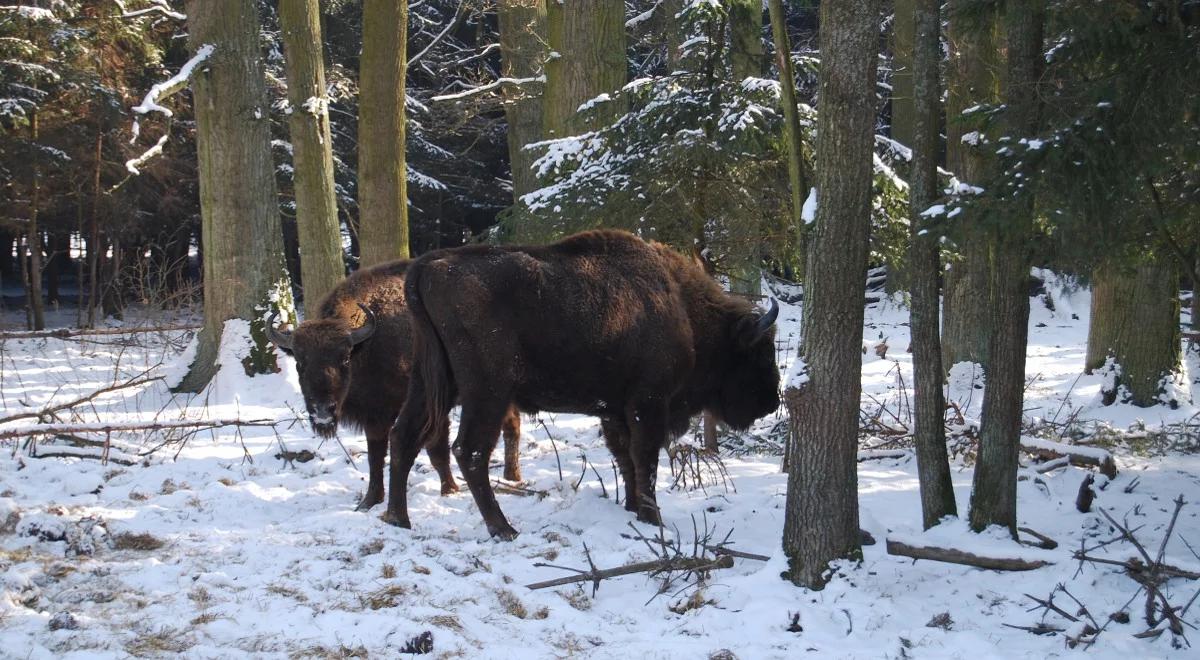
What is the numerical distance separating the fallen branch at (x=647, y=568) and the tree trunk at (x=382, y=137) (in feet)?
27.0

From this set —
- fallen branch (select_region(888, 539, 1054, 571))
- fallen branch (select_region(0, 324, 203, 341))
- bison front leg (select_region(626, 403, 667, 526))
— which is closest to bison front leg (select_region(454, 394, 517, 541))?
bison front leg (select_region(626, 403, 667, 526))

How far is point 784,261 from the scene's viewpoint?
959 cm

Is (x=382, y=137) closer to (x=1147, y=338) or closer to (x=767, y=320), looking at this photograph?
(x=767, y=320)

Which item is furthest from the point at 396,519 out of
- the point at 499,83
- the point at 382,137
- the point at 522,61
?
the point at 522,61

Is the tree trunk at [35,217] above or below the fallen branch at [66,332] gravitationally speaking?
above

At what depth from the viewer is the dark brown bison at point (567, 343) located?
7.02 metres

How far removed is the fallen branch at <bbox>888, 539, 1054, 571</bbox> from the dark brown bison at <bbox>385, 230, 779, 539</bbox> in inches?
77.3

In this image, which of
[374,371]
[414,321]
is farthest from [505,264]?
[374,371]

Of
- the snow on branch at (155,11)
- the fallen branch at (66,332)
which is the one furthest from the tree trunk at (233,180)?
the snow on branch at (155,11)

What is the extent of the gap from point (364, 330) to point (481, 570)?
2795 millimetres

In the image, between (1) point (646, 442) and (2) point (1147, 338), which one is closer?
(1) point (646, 442)

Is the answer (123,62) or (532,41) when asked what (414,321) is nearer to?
(532,41)

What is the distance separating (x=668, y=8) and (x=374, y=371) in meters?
10.8

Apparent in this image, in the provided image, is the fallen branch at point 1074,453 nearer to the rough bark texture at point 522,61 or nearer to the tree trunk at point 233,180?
the tree trunk at point 233,180
